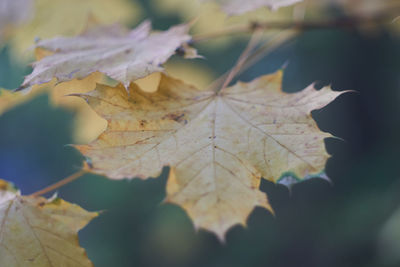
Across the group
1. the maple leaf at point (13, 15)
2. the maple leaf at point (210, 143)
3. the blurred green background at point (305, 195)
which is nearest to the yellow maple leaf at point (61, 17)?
the maple leaf at point (13, 15)

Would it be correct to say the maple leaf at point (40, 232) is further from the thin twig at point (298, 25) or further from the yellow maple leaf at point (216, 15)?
the yellow maple leaf at point (216, 15)

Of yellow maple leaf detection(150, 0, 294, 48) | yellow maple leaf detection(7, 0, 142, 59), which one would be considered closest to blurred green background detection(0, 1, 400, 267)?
yellow maple leaf detection(150, 0, 294, 48)

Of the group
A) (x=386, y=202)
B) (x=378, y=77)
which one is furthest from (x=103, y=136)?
(x=378, y=77)

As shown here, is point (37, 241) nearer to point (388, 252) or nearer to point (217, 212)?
point (217, 212)

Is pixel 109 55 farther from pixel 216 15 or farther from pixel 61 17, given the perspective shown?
pixel 216 15

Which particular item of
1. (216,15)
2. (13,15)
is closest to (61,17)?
(13,15)
